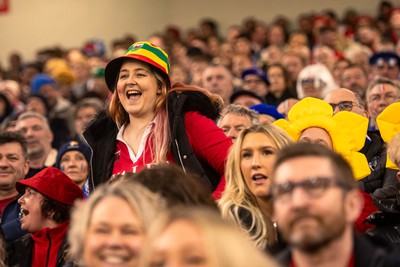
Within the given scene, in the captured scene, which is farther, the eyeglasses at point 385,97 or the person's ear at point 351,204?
the eyeglasses at point 385,97

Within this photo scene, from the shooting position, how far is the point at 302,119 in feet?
A: 20.0

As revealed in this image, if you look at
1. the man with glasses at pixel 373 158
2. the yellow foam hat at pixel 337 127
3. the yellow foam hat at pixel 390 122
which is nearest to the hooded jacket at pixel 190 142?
the yellow foam hat at pixel 337 127

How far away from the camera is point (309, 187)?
3729 millimetres

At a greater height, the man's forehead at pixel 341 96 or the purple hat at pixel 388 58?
the purple hat at pixel 388 58

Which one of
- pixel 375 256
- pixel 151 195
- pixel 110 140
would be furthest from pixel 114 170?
pixel 375 256

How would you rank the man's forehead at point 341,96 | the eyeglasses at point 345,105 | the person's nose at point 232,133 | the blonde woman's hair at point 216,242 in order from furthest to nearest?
the man's forehead at point 341,96, the eyeglasses at point 345,105, the person's nose at point 232,133, the blonde woman's hair at point 216,242

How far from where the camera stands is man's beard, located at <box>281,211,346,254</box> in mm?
3637

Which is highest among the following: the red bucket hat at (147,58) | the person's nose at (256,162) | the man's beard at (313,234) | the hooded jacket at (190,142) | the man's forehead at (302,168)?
the red bucket hat at (147,58)

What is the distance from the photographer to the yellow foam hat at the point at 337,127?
594 centimetres

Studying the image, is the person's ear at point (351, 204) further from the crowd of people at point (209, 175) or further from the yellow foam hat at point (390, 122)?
the yellow foam hat at point (390, 122)

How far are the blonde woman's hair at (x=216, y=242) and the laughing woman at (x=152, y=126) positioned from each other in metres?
2.01

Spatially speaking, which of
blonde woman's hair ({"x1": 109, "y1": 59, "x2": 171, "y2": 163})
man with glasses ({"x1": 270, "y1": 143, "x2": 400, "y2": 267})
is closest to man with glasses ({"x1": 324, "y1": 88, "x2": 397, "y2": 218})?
blonde woman's hair ({"x1": 109, "y1": 59, "x2": 171, "y2": 163})

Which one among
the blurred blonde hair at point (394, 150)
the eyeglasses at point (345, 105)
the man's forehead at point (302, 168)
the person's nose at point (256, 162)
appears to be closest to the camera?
the man's forehead at point (302, 168)

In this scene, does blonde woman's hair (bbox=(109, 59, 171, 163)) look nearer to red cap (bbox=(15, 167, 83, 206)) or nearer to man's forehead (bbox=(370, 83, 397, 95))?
red cap (bbox=(15, 167, 83, 206))
